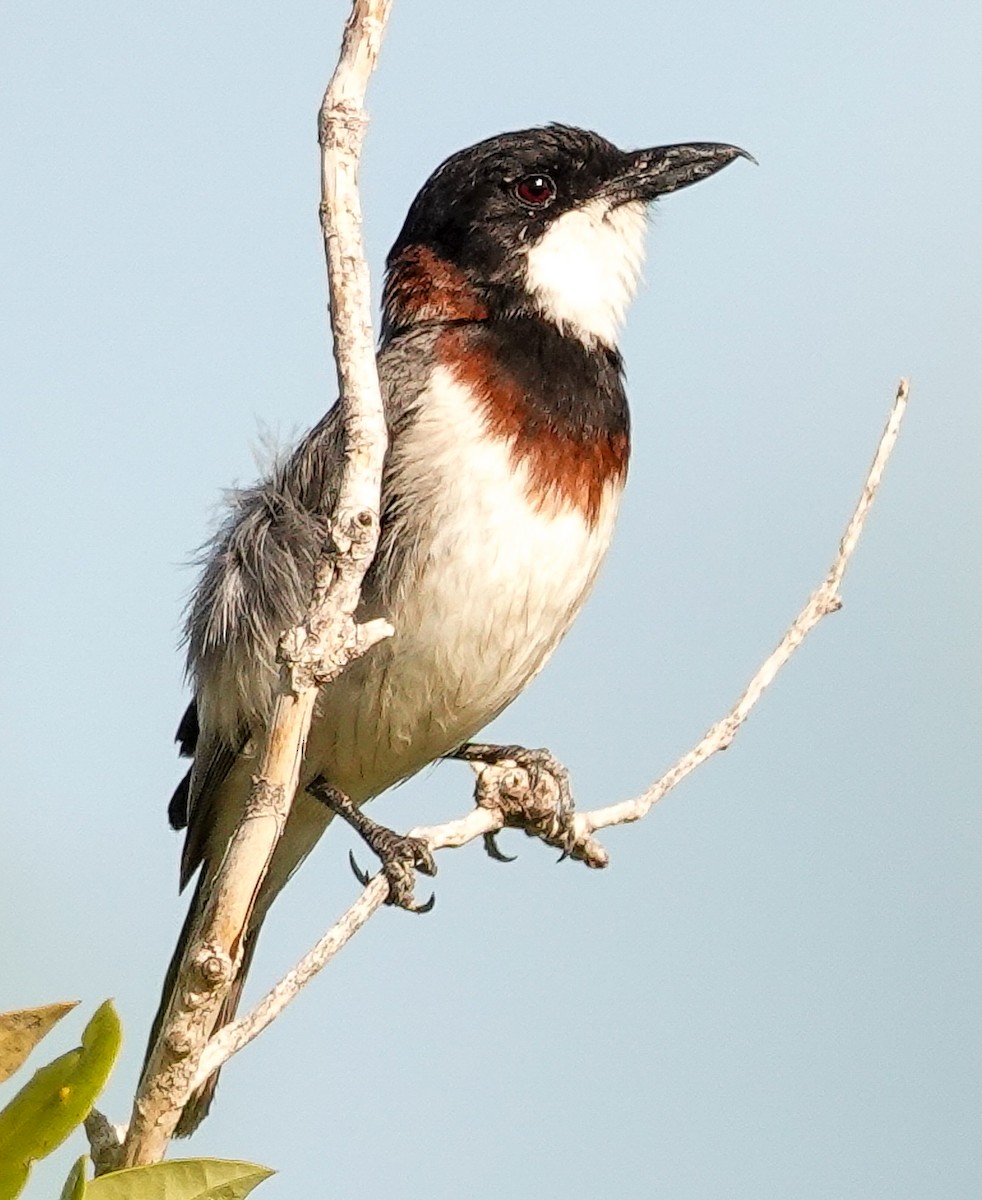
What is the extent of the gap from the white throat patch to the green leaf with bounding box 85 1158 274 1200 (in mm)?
3053

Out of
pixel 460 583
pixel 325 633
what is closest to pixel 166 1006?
pixel 460 583

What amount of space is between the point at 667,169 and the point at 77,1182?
12.5ft

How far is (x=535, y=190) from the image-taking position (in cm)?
499

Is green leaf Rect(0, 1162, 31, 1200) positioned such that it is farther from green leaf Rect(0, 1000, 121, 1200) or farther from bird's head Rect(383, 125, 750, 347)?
bird's head Rect(383, 125, 750, 347)

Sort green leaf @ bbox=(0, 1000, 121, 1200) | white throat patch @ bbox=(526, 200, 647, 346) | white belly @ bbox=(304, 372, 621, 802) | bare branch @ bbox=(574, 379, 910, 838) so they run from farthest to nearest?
white throat patch @ bbox=(526, 200, 647, 346) → white belly @ bbox=(304, 372, 621, 802) → bare branch @ bbox=(574, 379, 910, 838) → green leaf @ bbox=(0, 1000, 121, 1200)

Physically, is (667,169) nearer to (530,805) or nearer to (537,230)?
(537,230)

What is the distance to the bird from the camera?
437 centimetres

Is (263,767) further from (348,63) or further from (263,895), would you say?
(263,895)

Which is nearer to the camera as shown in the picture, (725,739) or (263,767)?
(263,767)

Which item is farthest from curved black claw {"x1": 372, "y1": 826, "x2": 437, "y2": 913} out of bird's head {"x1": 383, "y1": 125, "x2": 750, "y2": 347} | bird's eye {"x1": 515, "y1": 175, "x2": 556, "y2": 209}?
bird's eye {"x1": 515, "y1": 175, "x2": 556, "y2": 209}

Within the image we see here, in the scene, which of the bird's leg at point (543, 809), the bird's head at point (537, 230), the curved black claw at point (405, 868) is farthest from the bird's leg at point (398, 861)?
the bird's head at point (537, 230)

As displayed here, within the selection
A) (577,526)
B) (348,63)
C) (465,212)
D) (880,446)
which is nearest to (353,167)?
(348,63)

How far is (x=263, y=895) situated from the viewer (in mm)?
5066

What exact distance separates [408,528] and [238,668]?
0.63 m
